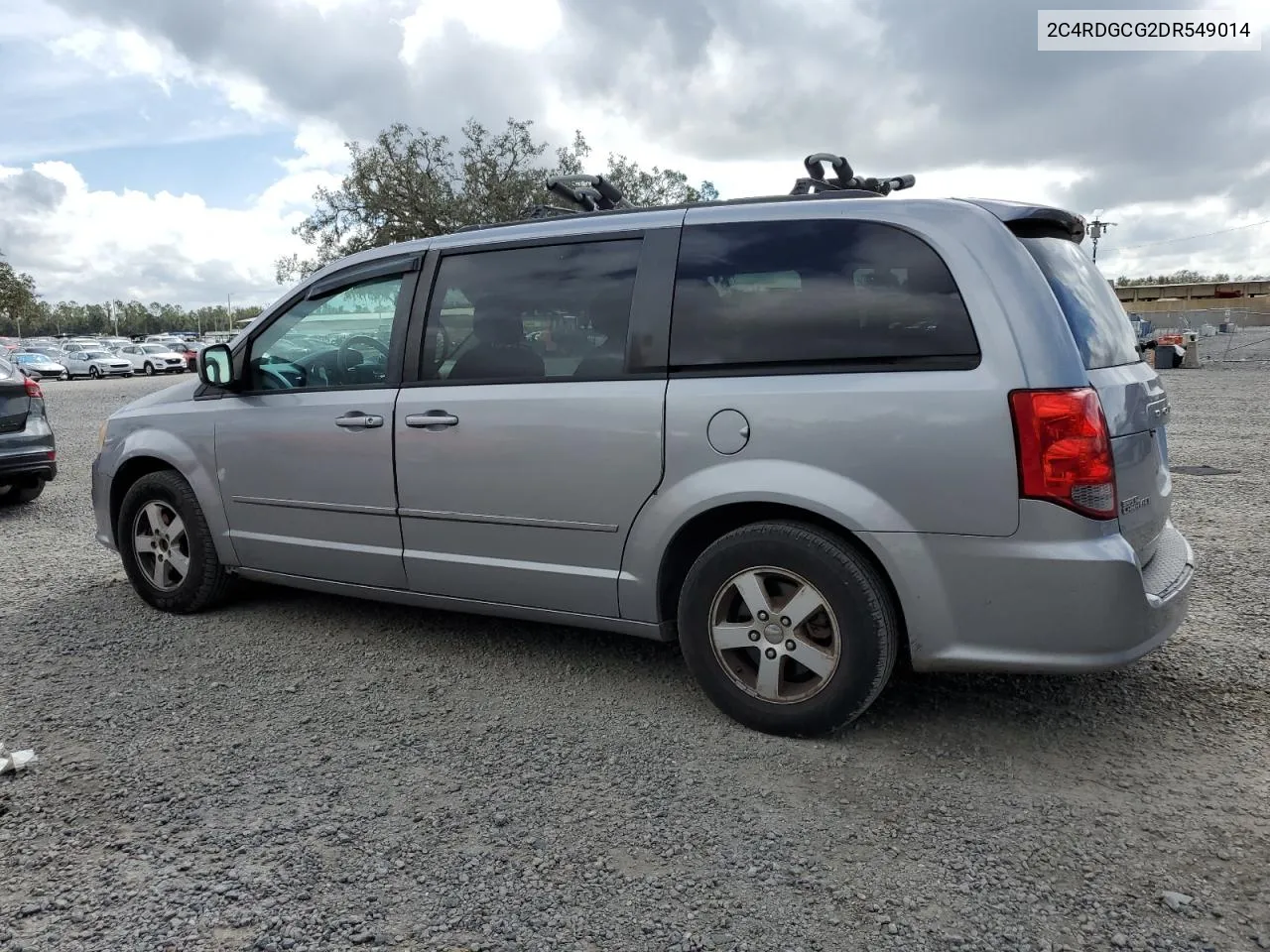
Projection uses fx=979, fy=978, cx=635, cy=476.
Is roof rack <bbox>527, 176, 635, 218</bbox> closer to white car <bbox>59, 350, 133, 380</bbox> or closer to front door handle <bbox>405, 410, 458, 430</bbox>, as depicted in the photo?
front door handle <bbox>405, 410, 458, 430</bbox>

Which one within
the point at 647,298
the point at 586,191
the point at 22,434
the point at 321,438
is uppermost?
the point at 586,191

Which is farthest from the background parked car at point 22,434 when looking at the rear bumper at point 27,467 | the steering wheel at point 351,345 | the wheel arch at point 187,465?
the steering wheel at point 351,345

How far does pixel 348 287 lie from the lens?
14.7ft

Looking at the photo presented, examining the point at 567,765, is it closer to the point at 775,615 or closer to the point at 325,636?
the point at 775,615

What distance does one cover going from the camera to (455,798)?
3.00 metres

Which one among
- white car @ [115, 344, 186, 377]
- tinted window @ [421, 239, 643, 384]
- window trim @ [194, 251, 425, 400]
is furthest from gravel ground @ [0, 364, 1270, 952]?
white car @ [115, 344, 186, 377]

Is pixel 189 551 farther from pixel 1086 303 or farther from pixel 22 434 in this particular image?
pixel 22 434

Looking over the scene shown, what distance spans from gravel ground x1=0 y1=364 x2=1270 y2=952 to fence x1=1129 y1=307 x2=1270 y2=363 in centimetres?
3009

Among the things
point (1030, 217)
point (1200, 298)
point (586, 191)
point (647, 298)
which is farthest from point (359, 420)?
point (1200, 298)

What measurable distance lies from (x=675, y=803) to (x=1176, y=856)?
53.7 inches

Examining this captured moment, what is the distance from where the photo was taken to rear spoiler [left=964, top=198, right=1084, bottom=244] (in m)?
3.18

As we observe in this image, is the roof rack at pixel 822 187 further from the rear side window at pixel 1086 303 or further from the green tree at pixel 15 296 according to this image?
the green tree at pixel 15 296

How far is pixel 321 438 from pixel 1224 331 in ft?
194

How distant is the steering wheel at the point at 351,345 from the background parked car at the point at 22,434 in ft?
16.8
